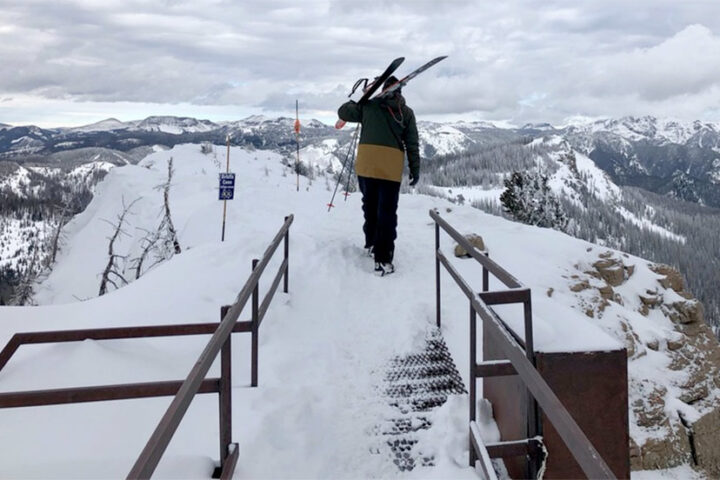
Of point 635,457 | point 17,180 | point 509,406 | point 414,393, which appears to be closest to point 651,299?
point 635,457

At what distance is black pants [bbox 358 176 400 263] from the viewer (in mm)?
6660

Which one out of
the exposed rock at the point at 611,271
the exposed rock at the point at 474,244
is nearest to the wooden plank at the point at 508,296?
the exposed rock at the point at 474,244

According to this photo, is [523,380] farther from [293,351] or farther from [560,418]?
[293,351]

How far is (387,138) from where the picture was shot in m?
6.52

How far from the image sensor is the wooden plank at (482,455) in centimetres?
264

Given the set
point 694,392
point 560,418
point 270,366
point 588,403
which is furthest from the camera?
point 694,392

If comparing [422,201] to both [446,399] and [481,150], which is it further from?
[481,150]

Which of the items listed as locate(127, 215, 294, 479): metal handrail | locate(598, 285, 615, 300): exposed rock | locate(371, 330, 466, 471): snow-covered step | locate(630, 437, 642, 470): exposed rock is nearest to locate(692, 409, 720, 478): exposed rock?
locate(630, 437, 642, 470): exposed rock

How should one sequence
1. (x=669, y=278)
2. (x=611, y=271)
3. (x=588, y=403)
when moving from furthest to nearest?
(x=669, y=278) < (x=611, y=271) < (x=588, y=403)

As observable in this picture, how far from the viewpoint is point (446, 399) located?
13.6ft

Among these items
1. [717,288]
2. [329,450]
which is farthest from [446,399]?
[717,288]

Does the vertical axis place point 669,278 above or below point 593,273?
below

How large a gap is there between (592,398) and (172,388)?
90.8 inches

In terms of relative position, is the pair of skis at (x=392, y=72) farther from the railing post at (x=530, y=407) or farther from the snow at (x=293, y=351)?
the railing post at (x=530, y=407)
